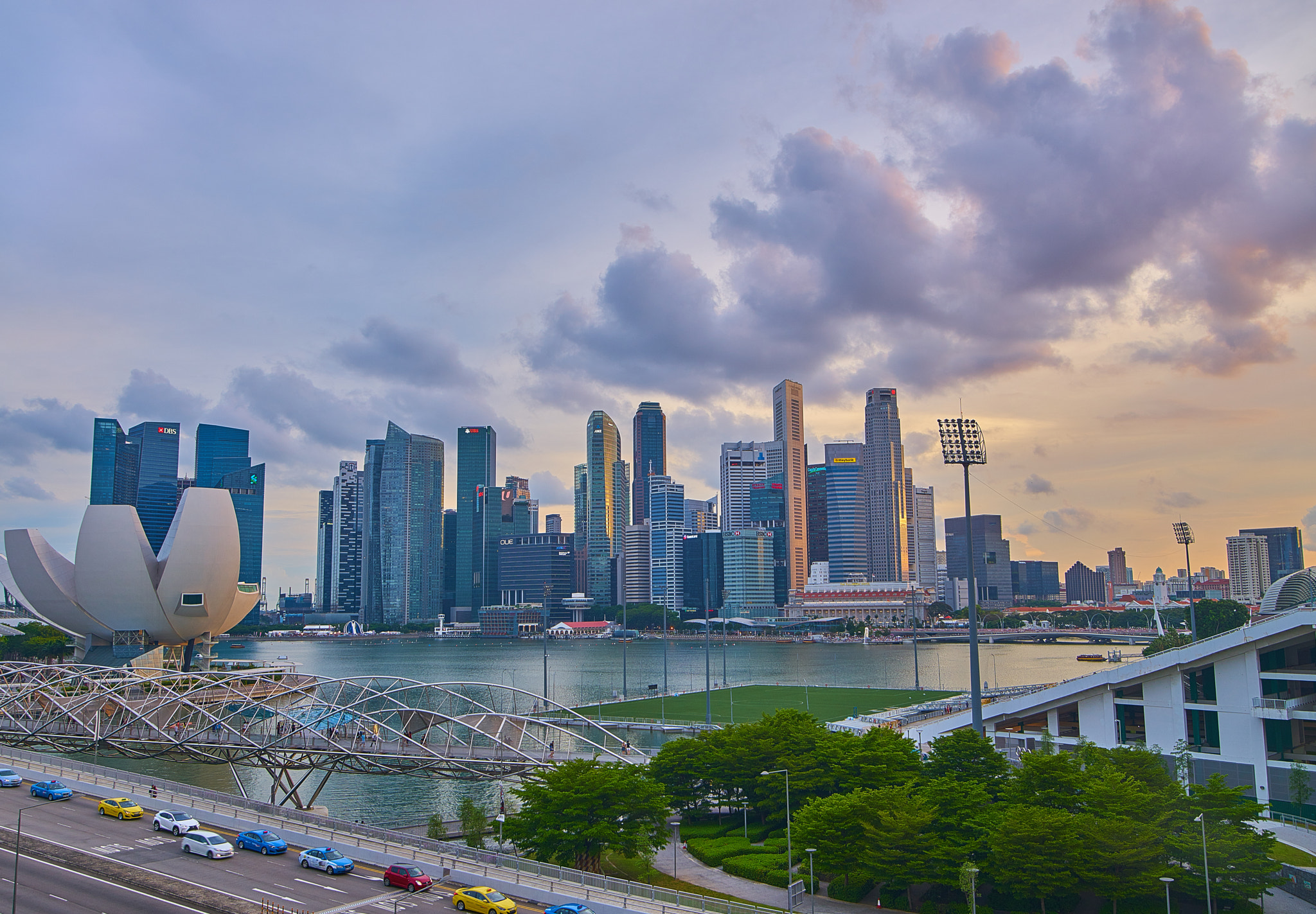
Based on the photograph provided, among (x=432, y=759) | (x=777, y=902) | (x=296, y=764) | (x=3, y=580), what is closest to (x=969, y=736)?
(x=777, y=902)

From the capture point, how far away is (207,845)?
27.5 meters

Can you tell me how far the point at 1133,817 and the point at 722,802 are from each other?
16.3 m

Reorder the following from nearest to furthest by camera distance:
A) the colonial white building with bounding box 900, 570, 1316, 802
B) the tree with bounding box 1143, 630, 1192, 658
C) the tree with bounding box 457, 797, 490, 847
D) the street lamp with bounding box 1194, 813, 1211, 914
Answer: the street lamp with bounding box 1194, 813, 1211, 914
the tree with bounding box 457, 797, 490, 847
the colonial white building with bounding box 900, 570, 1316, 802
the tree with bounding box 1143, 630, 1192, 658

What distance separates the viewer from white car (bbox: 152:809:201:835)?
29505 mm

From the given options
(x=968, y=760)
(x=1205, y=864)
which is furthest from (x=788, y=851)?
(x=1205, y=864)

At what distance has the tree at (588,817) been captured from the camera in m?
30.2

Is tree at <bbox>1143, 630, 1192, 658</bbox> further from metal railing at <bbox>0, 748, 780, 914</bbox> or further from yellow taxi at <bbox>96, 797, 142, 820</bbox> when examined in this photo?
yellow taxi at <bbox>96, 797, 142, 820</bbox>

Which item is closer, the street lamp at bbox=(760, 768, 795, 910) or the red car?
the red car

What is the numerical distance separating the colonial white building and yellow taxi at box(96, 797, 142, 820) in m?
37.0

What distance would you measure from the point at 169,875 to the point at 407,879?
21.5 ft

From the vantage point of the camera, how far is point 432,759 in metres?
37.0

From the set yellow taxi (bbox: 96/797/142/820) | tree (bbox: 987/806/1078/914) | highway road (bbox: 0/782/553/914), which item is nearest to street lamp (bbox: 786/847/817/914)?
tree (bbox: 987/806/1078/914)

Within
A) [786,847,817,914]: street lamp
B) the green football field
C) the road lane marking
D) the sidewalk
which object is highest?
the road lane marking

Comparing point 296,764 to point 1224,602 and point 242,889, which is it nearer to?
point 242,889
